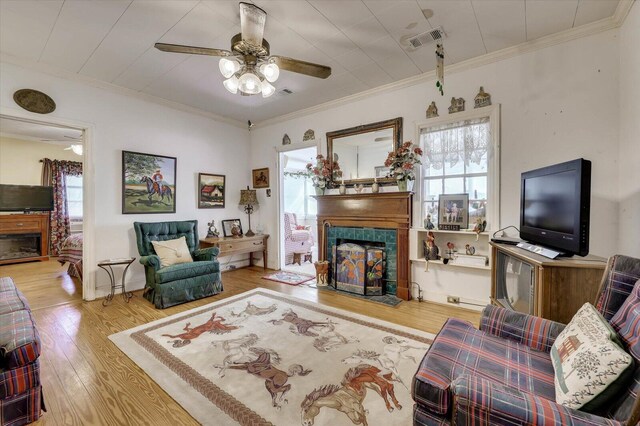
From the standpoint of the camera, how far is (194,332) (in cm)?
269

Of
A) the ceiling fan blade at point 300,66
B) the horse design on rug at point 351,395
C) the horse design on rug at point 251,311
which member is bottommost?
the horse design on rug at point 351,395

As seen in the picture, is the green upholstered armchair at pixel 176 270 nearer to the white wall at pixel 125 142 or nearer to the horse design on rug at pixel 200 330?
the white wall at pixel 125 142

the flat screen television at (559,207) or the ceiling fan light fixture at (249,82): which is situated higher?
the ceiling fan light fixture at (249,82)

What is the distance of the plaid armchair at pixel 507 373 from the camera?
93 centimetres

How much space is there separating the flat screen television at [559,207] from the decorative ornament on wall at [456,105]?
1.14 metres

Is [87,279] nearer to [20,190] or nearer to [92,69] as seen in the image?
[92,69]

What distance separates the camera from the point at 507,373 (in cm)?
132

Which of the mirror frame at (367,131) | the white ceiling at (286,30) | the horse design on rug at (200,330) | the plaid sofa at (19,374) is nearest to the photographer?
the plaid sofa at (19,374)

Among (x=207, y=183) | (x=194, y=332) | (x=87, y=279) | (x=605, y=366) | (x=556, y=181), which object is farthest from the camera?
(x=207, y=183)

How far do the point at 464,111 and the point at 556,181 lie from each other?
152 cm

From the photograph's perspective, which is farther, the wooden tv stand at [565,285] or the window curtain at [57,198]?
the window curtain at [57,198]

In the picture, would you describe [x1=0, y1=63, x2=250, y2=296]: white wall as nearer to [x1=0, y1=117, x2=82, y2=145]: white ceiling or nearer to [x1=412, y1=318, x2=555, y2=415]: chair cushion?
[x1=0, y1=117, x2=82, y2=145]: white ceiling

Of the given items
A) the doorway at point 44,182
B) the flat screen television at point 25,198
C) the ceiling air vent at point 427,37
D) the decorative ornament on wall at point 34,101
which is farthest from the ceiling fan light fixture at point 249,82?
the flat screen television at point 25,198

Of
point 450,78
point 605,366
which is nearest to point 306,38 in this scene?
point 450,78
